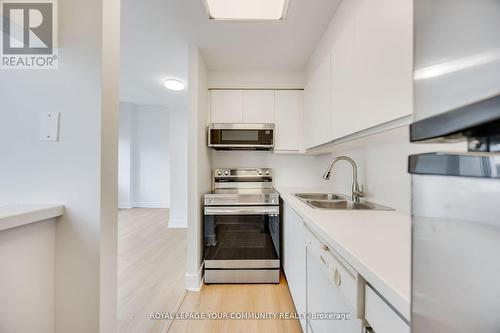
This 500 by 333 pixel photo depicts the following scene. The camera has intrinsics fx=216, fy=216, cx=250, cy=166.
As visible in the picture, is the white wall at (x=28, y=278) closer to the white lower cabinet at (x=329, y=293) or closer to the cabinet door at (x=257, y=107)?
the white lower cabinet at (x=329, y=293)

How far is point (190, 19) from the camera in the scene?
5.54ft

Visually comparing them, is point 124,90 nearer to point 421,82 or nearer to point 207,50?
point 207,50

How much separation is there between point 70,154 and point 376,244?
45.6 inches

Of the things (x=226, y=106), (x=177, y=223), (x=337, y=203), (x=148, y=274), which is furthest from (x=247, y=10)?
(x=177, y=223)

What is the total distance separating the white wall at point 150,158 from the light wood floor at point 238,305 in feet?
13.0

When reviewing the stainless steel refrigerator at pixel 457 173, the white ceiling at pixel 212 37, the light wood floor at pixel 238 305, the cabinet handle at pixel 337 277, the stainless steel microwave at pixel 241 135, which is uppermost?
the white ceiling at pixel 212 37

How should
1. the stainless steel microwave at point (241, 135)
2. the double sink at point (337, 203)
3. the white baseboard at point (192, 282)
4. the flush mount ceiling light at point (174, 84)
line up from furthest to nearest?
the flush mount ceiling light at point (174, 84)
the stainless steel microwave at point (241, 135)
the white baseboard at point (192, 282)
the double sink at point (337, 203)

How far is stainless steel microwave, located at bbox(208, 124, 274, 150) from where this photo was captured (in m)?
2.33

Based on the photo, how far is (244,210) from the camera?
2.07 meters

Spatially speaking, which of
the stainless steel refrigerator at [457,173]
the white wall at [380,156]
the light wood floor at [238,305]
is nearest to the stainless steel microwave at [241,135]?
the white wall at [380,156]

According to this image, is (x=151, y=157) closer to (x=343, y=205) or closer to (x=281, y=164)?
(x=281, y=164)

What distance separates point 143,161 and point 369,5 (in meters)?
5.54

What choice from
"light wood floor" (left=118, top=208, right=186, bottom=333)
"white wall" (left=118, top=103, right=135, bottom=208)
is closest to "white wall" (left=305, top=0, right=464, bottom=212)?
"light wood floor" (left=118, top=208, right=186, bottom=333)

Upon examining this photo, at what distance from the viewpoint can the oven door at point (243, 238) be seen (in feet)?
6.82
